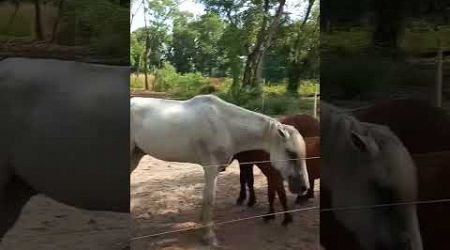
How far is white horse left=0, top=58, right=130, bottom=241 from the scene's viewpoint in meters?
2.24

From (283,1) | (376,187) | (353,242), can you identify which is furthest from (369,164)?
(283,1)

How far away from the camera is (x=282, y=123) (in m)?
2.64

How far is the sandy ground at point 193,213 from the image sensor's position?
2.42 m

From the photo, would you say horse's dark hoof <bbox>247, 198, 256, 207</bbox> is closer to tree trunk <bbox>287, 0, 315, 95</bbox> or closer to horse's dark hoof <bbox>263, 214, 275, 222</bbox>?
horse's dark hoof <bbox>263, 214, 275, 222</bbox>

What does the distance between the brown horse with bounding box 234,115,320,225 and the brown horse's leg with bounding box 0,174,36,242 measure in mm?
819

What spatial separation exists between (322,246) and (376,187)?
365 mm

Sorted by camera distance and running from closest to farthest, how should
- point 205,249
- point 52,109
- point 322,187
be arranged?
point 52,109
point 205,249
point 322,187

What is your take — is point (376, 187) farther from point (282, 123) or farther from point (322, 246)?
point (282, 123)

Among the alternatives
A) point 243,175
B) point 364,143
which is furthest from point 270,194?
point 364,143

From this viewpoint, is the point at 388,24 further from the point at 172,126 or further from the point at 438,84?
the point at 172,126

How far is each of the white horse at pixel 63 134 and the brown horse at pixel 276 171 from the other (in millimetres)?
497

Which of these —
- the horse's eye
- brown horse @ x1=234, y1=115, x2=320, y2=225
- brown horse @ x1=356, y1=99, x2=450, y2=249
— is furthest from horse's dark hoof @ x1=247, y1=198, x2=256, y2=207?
brown horse @ x1=356, y1=99, x2=450, y2=249

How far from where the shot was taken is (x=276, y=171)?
2.66 m

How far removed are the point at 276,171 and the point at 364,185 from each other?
1.53ft
